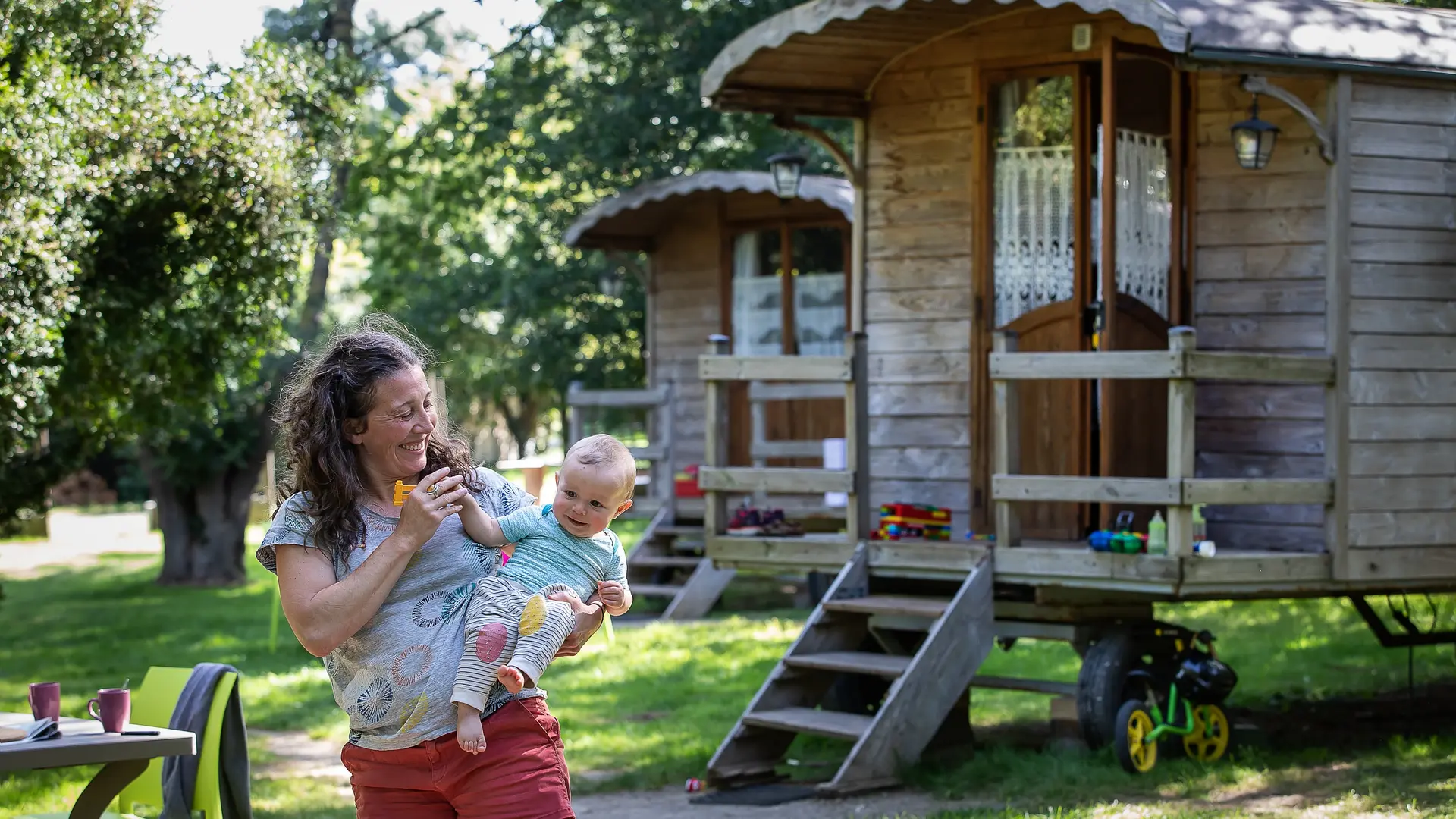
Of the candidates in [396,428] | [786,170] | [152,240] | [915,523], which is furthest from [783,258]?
[396,428]

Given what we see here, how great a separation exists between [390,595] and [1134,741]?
5.54m

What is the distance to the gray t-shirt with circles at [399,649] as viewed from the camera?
312 centimetres

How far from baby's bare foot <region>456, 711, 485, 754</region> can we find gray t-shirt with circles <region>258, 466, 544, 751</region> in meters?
0.06

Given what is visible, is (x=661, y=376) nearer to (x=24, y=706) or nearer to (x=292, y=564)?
(x=24, y=706)

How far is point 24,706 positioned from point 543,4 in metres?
10.8

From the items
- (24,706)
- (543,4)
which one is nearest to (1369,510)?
(24,706)

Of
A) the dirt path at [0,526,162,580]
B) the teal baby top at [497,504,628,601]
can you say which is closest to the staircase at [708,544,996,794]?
the teal baby top at [497,504,628,601]

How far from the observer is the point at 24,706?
35.0 feet

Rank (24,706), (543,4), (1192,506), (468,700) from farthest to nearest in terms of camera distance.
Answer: (543,4) → (24,706) → (1192,506) → (468,700)

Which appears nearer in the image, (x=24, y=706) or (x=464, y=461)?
(x=464, y=461)

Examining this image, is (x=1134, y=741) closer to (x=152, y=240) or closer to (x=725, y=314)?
(x=152, y=240)

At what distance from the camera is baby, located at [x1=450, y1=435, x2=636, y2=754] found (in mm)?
3117

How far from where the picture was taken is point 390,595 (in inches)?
125

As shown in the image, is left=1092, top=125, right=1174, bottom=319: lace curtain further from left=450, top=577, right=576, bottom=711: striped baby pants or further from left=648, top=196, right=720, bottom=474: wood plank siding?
left=648, top=196, right=720, bottom=474: wood plank siding
